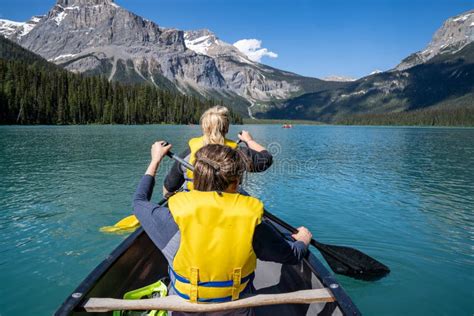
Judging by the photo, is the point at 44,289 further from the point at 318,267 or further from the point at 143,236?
the point at 318,267

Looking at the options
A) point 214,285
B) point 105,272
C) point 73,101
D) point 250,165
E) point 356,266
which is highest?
point 73,101

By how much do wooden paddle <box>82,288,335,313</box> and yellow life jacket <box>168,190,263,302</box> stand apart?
0.36ft

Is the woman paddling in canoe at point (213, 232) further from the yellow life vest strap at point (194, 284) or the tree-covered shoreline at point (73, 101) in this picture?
the tree-covered shoreline at point (73, 101)

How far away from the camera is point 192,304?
342 centimetres

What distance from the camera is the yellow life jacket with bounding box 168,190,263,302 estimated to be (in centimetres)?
316

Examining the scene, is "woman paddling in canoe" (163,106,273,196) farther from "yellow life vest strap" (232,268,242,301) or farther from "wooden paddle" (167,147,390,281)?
"wooden paddle" (167,147,390,281)

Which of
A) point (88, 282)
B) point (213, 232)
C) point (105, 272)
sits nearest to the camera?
point (213, 232)

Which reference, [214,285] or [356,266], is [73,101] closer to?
[356,266]

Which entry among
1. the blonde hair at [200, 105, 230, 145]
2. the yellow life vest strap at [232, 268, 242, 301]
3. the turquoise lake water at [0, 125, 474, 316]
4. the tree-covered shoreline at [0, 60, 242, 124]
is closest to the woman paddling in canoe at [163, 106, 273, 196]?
the blonde hair at [200, 105, 230, 145]

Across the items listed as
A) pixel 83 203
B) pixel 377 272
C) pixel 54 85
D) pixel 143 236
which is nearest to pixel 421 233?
pixel 377 272

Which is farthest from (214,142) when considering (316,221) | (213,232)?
(316,221)

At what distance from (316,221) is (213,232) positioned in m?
11.5

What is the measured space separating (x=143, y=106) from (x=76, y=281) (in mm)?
123280

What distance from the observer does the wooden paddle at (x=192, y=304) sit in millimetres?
3418
